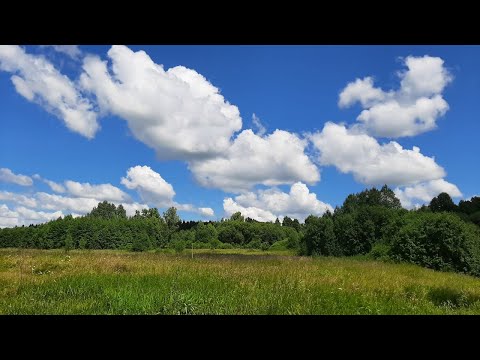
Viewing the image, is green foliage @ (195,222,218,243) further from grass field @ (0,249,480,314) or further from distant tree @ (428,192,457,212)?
grass field @ (0,249,480,314)

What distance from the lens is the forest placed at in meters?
29.5

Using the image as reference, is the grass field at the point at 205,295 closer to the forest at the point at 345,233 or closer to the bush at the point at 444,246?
the forest at the point at 345,233

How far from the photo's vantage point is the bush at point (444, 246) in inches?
1145

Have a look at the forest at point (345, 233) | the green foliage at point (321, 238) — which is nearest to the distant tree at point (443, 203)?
the forest at point (345, 233)

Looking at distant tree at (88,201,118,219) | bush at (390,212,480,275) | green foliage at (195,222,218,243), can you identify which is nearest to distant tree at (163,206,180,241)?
green foliage at (195,222,218,243)

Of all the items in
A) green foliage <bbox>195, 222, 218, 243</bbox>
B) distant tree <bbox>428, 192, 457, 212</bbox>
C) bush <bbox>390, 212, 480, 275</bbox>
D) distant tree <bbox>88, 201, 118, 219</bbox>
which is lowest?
bush <bbox>390, 212, 480, 275</bbox>

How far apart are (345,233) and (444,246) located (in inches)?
1260

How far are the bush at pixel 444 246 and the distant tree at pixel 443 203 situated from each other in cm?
4221

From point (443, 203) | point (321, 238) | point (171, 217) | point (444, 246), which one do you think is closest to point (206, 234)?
point (171, 217)

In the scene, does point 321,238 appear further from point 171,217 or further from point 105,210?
point 105,210
